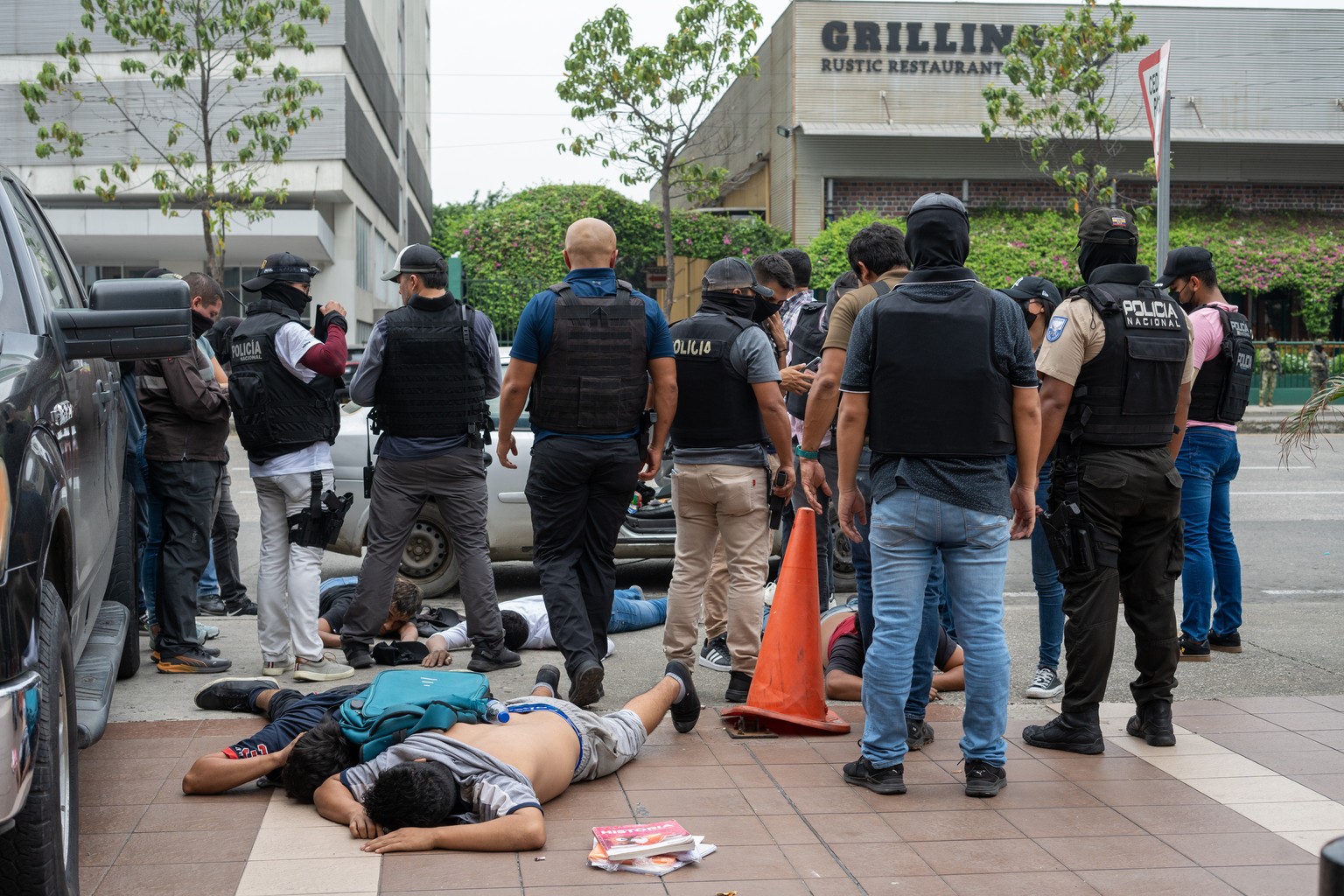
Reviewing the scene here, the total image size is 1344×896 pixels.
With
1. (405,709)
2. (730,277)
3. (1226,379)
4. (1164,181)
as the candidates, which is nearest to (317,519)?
(405,709)

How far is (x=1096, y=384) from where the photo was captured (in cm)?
515

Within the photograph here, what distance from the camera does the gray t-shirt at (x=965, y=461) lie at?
15.0 feet

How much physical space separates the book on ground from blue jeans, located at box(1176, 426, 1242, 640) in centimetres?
380

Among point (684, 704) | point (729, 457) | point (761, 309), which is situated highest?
point (761, 309)

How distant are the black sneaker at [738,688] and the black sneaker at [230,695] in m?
2.08

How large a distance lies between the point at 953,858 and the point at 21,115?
1485 inches

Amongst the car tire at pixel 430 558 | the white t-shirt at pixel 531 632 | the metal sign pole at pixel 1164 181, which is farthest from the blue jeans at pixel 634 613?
the metal sign pole at pixel 1164 181

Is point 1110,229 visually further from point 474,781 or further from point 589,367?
point 474,781

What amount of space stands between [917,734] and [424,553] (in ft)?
14.2

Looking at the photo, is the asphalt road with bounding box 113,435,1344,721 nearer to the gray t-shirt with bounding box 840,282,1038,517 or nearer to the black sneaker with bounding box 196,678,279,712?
the black sneaker with bounding box 196,678,279,712

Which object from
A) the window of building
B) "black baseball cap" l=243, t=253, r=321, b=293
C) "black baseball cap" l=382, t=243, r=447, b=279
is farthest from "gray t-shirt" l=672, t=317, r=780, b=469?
the window of building

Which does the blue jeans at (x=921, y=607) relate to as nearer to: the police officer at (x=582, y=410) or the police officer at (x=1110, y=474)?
the police officer at (x=1110, y=474)

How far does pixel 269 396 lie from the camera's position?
20.7 ft

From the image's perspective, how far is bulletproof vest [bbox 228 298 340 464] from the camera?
6293mm
